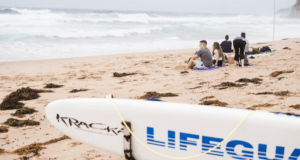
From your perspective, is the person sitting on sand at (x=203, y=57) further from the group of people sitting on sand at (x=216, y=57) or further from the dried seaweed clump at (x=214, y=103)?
the dried seaweed clump at (x=214, y=103)

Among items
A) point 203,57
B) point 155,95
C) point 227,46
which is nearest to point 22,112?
point 155,95

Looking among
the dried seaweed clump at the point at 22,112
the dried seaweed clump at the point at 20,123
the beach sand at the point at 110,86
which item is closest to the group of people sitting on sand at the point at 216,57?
the beach sand at the point at 110,86

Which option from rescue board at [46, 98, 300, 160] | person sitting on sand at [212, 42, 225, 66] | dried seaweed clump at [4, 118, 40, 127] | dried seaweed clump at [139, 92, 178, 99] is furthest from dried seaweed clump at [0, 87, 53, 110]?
person sitting on sand at [212, 42, 225, 66]

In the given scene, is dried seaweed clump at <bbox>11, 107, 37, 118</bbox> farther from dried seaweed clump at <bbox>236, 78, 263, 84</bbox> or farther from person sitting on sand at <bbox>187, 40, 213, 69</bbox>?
person sitting on sand at <bbox>187, 40, 213, 69</bbox>

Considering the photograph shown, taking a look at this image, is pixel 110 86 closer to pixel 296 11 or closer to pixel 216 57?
pixel 216 57

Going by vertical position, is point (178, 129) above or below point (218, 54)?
below

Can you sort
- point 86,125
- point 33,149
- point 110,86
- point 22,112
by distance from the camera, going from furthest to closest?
point 110,86 → point 22,112 → point 33,149 → point 86,125

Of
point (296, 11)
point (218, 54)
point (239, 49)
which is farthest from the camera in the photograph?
point (296, 11)

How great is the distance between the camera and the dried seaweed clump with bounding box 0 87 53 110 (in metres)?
4.30

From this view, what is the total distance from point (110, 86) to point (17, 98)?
1.98 m

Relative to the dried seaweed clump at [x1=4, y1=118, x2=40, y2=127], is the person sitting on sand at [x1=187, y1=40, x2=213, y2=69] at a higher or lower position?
higher

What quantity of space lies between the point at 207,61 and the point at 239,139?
17.0ft

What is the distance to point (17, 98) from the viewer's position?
15.6 feet

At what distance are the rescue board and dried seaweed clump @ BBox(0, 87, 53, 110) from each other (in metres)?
2.02
